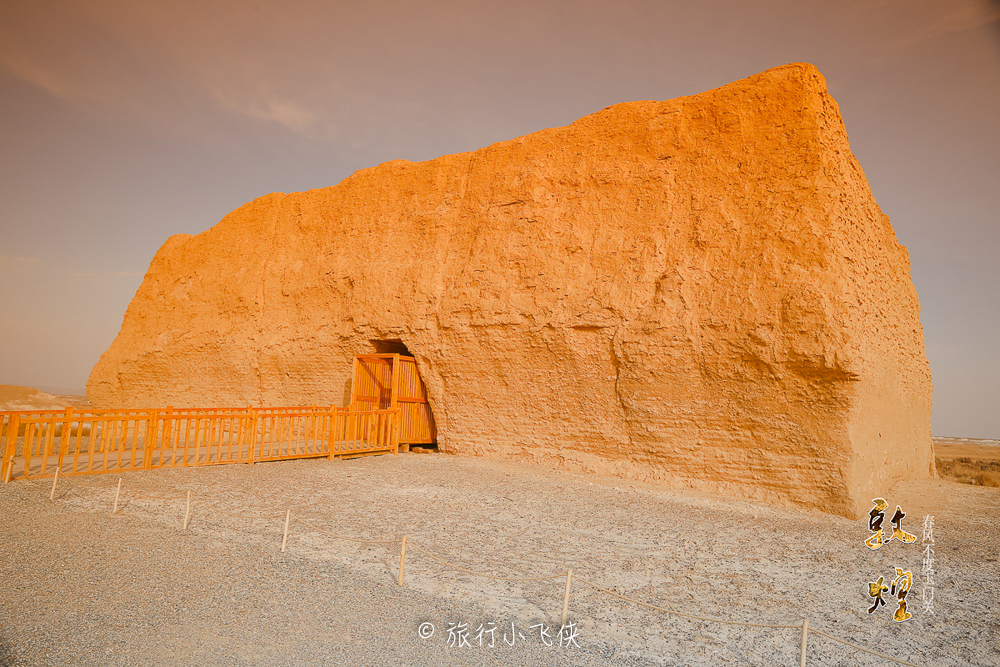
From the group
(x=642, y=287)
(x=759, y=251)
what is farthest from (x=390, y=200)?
(x=759, y=251)

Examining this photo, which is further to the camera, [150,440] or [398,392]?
[398,392]

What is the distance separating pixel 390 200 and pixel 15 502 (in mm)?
10288

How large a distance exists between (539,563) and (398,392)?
7958 mm

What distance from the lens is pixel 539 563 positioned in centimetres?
566

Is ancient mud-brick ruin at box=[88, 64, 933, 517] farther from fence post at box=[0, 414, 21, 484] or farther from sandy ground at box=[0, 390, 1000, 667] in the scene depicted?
fence post at box=[0, 414, 21, 484]

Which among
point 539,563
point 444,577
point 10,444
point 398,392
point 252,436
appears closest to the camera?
point 444,577

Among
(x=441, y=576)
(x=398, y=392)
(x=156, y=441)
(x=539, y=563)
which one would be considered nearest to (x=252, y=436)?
(x=156, y=441)

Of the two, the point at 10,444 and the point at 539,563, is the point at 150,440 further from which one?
the point at 539,563

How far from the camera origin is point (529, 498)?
8523 mm

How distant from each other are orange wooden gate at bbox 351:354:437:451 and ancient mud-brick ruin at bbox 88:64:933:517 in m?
0.55

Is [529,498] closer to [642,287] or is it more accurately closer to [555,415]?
[555,415]

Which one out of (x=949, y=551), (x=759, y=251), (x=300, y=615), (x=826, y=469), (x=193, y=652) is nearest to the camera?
(x=193, y=652)

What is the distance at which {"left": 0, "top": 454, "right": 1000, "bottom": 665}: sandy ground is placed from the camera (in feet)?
13.4

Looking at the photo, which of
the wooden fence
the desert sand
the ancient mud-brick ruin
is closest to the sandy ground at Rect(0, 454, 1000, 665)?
the desert sand
